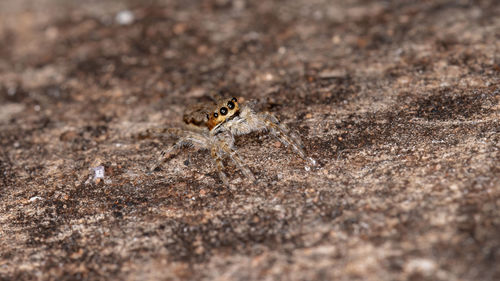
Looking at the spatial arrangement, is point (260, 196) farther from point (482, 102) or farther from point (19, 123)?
point (19, 123)

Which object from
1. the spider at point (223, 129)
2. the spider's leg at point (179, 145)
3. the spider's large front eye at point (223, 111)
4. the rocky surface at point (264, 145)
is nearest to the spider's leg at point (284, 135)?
the spider at point (223, 129)

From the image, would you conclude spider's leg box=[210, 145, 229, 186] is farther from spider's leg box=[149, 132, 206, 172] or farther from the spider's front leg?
spider's leg box=[149, 132, 206, 172]

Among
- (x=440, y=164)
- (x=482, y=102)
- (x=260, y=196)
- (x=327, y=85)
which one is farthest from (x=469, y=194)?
(x=327, y=85)

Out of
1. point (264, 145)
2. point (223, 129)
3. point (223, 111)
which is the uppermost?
point (223, 111)

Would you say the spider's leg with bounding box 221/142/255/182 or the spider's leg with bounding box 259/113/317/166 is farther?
the spider's leg with bounding box 259/113/317/166

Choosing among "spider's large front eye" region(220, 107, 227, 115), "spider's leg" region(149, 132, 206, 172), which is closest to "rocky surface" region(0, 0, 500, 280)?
"spider's leg" region(149, 132, 206, 172)

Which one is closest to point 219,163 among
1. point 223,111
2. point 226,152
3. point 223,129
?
point 226,152

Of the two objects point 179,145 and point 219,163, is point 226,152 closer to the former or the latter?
point 219,163
